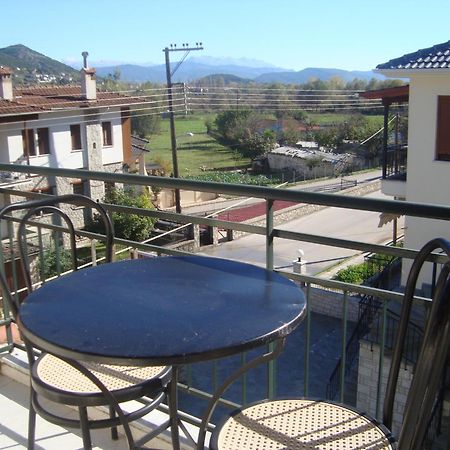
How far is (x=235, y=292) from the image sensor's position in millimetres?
1840

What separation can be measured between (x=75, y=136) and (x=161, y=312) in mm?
21809

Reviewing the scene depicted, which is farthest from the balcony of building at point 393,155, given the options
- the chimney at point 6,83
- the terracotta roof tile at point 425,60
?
the chimney at point 6,83

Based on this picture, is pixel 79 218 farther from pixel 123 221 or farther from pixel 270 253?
pixel 270 253

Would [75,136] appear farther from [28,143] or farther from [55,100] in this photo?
[28,143]

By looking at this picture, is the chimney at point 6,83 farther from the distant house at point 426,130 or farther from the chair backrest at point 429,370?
the chair backrest at point 429,370

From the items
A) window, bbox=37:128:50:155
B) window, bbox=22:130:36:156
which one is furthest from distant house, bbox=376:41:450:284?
window, bbox=37:128:50:155

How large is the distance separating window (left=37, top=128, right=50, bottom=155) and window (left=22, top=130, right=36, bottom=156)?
0.31 metres

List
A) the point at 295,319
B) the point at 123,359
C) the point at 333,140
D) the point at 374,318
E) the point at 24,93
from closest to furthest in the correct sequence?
the point at 123,359 < the point at 295,319 < the point at 374,318 < the point at 24,93 < the point at 333,140

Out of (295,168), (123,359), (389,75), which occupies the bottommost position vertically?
(295,168)

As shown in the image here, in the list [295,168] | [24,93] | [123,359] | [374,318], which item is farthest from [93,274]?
[295,168]

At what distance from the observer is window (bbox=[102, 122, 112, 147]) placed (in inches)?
933

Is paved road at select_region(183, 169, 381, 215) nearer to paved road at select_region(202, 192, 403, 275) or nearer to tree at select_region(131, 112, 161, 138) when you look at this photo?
paved road at select_region(202, 192, 403, 275)

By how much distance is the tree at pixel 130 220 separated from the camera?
64.8 ft

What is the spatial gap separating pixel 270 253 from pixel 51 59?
80.8 meters
